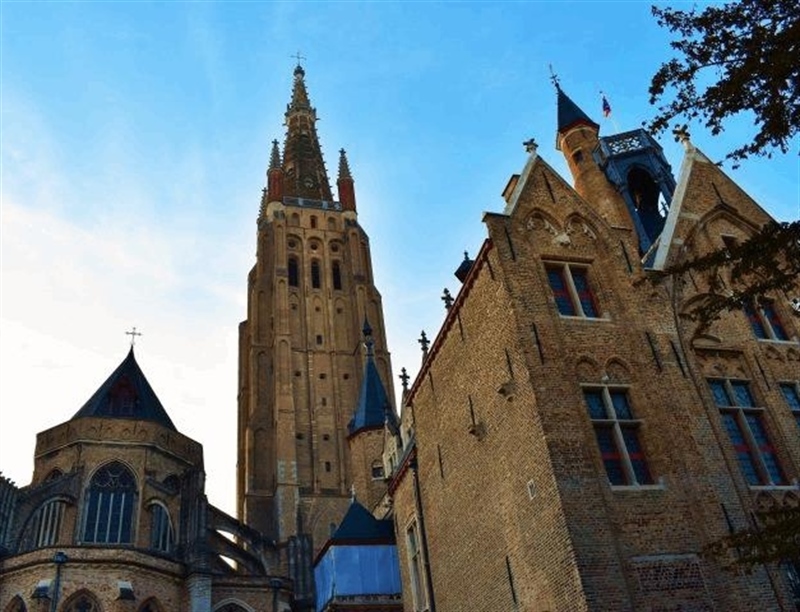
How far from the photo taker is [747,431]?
1265cm

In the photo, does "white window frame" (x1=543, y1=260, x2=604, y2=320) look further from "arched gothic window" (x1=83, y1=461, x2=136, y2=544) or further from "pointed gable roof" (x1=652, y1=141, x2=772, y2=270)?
"arched gothic window" (x1=83, y1=461, x2=136, y2=544)

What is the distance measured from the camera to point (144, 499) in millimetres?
28203

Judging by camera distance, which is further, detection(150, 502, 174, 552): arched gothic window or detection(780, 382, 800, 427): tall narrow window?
detection(150, 502, 174, 552): arched gothic window

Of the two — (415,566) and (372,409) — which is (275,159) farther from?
(415,566)

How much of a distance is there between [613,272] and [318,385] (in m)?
35.4

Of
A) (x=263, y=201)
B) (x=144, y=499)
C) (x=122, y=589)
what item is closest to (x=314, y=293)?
(x=263, y=201)

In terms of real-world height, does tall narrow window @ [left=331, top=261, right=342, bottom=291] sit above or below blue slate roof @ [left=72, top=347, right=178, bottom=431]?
above

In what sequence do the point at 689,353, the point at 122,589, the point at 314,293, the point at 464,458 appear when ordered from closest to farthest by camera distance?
the point at 689,353, the point at 464,458, the point at 122,589, the point at 314,293

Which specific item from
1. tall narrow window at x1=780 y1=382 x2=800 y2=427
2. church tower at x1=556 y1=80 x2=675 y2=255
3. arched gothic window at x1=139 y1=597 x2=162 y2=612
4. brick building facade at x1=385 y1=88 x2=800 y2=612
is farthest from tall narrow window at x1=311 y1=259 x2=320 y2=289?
tall narrow window at x1=780 y1=382 x2=800 y2=427

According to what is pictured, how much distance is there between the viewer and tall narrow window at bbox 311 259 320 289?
53.0 meters

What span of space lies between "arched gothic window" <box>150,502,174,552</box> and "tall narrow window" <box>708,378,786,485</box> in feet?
73.4

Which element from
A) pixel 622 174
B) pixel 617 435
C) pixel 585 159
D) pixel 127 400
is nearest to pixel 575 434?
pixel 617 435

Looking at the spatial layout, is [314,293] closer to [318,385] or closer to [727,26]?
[318,385]

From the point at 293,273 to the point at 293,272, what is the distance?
8cm
